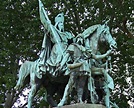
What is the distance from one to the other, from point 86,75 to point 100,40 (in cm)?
113

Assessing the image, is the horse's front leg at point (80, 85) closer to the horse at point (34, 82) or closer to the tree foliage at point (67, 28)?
the horse at point (34, 82)

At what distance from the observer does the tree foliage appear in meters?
16.5

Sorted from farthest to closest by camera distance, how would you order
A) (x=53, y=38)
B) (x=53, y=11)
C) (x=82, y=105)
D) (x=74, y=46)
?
(x=53, y=11) < (x=53, y=38) < (x=74, y=46) < (x=82, y=105)

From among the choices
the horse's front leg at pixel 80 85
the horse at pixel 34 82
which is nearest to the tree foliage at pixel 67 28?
the horse at pixel 34 82

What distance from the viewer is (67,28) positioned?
1648cm

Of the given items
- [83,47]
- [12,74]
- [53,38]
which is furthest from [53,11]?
[83,47]

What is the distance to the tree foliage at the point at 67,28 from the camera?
54.1ft

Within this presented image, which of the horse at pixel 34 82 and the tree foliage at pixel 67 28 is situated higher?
the tree foliage at pixel 67 28

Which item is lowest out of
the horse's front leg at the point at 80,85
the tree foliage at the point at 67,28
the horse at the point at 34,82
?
the horse's front leg at the point at 80,85

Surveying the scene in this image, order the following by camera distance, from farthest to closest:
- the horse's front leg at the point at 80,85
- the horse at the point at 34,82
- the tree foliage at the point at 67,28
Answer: the tree foliage at the point at 67,28
the horse at the point at 34,82
the horse's front leg at the point at 80,85

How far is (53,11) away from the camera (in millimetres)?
16344

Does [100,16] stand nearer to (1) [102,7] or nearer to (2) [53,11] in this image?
(1) [102,7]

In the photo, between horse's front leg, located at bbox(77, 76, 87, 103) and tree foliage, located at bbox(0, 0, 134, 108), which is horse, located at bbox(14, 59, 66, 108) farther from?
tree foliage, located at bbox(0, 0, 134, 108)

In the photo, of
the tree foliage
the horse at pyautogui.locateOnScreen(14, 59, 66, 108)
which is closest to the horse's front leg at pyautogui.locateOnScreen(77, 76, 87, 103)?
the horse at pyautogui.locateOnScreen(14, 59, 66, 108)
